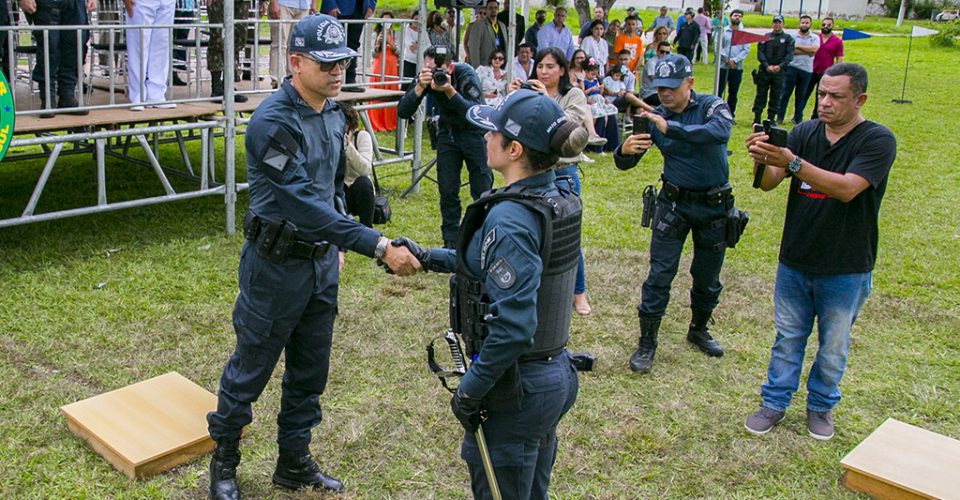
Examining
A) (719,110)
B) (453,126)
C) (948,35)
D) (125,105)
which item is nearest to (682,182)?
(719,110)

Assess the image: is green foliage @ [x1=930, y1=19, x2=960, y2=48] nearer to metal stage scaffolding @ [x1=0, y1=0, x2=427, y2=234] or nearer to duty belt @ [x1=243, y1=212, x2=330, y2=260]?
metal stage scaffolding @ [x1=0, y1=0, x2=427, y2=234]

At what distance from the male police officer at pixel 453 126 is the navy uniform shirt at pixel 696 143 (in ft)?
6.96

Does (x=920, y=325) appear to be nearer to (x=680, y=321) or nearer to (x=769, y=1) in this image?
(x=680, y=321)

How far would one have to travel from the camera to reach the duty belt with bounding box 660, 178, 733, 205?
6.04 m

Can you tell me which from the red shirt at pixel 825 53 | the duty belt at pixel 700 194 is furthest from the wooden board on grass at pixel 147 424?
the red shirt at pixel 825 53

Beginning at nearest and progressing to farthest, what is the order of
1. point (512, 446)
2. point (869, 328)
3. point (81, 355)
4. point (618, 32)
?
point (512, 446) < point (81, 355) < point (869, 328) < point (618, 32)

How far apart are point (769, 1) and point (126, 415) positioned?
188ft

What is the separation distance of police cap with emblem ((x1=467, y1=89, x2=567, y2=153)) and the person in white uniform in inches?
228

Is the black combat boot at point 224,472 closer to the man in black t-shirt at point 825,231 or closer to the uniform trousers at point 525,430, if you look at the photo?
the uniform trousers at point 525,430

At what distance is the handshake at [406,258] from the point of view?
12.7 ft

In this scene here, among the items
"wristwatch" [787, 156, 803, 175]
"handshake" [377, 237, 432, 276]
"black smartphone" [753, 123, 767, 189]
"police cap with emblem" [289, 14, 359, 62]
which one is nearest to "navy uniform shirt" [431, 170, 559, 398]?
"handshake" [377, 237, 432, 276]

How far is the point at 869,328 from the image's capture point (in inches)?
289

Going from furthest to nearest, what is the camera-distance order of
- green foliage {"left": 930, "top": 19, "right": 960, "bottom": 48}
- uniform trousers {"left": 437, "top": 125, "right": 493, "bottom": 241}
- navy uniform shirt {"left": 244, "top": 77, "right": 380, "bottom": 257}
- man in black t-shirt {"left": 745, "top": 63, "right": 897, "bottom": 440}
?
green foliage {"left": 930, "top": 19, "right": 960, "bottom": 48} < uniform trousers {"left": 437, "top": 125, "right": 493, "bottom": 241} < man in black t-shirt {"left": 745, "top": 63, "right": 897, "bottom": 440} < navy uniform shirt {"left": 244, "top": 77, "right": 380, "bottom": 257}

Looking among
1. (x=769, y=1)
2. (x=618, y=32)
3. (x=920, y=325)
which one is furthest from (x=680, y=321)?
(x=769, y=1)
